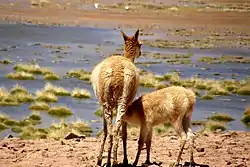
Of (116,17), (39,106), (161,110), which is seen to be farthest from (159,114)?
(116,17)

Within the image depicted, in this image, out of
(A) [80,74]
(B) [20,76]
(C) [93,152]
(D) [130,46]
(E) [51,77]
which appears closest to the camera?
(D) [130,46]

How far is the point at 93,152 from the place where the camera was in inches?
504

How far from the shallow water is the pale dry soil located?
672 centimetres

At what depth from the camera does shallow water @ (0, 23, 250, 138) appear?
2675 centimetres

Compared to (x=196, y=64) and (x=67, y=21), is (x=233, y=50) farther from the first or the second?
(x=67, y=21)

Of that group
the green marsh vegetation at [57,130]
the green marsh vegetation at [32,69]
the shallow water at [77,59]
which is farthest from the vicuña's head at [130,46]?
the green marsh vegetation at [32,69]

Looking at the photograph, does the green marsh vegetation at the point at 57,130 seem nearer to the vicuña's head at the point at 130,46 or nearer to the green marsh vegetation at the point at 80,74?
the vicuña's head at the point at 130,46

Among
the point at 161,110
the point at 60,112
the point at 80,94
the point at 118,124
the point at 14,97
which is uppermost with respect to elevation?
the point at 161,110

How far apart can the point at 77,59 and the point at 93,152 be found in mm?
33450

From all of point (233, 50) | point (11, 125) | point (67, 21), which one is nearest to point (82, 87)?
point (11, 125)

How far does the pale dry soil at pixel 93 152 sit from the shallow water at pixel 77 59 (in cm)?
672

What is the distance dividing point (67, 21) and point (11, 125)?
52603mm

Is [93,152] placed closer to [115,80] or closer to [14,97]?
[115,80]

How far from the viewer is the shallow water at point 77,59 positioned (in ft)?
87.8
